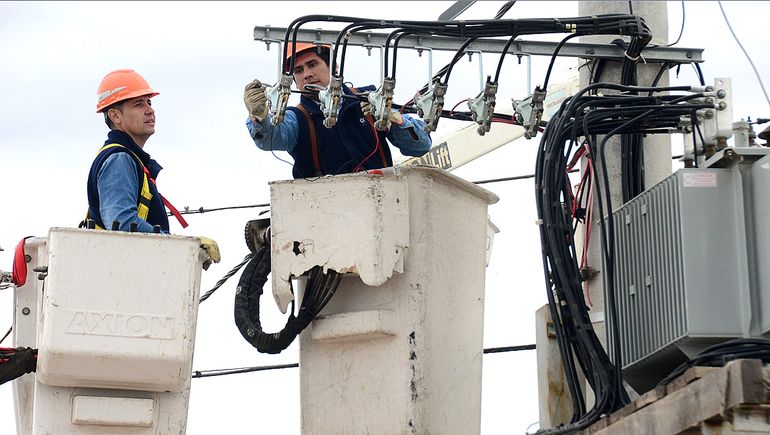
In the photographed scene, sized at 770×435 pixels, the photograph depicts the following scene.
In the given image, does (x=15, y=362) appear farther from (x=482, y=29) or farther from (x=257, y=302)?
(x=482, y=29)

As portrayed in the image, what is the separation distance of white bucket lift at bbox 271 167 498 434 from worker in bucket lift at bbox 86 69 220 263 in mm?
467

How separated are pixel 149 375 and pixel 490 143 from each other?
227 inches

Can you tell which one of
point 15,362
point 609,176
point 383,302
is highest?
point 609,176

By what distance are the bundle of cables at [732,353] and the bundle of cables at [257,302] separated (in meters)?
1.84

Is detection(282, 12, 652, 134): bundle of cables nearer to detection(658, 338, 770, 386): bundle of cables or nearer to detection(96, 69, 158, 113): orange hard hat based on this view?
detection(96, 69, 158, 113): orange hard hat

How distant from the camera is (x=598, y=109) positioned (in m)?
7.14

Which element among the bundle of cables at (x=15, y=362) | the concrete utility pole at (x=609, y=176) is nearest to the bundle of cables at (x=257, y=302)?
the bundle of cables at (x=15, y=362)

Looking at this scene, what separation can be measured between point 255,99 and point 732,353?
259 cm

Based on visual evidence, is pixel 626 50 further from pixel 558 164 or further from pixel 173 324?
pixel 173 324

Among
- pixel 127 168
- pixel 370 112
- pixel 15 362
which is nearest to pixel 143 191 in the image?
pixel 127 168

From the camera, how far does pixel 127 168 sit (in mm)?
7090

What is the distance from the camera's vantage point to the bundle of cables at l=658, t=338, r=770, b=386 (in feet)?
19.0

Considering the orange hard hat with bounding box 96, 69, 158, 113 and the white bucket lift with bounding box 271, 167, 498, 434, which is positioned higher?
the orange hard hat with bounding box 96, 69, 158, 113

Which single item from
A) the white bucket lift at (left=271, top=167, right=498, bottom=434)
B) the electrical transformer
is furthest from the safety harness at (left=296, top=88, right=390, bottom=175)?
the electrical transformer
